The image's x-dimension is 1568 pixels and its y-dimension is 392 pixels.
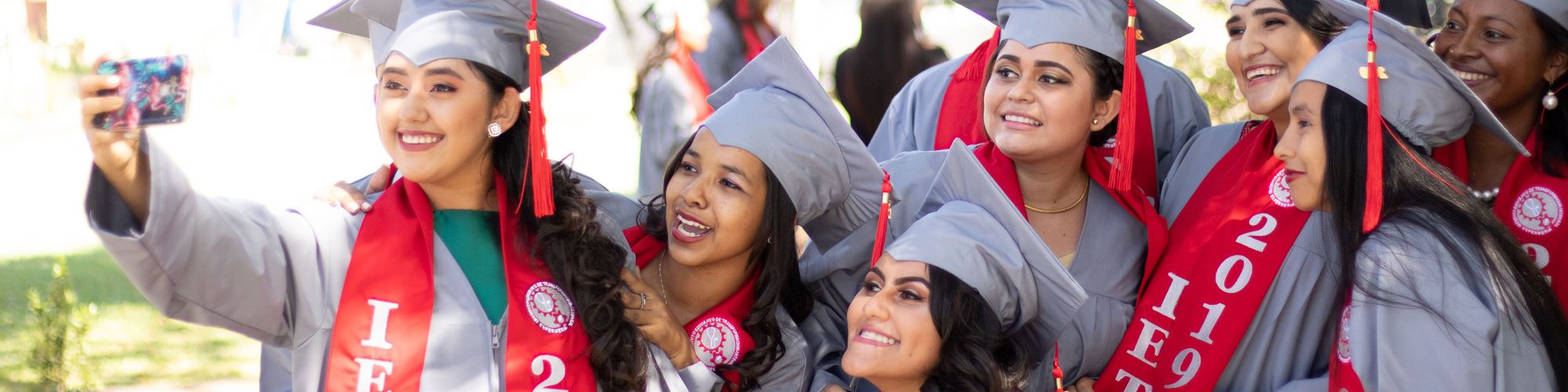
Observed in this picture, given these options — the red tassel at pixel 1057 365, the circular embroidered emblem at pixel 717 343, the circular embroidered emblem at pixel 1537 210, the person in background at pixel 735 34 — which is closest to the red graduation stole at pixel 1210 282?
the red tassel at pixel 1057 365

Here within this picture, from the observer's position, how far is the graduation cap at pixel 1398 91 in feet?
9.61

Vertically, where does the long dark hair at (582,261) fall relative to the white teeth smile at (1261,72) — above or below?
below

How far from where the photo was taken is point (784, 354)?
326 centimetres

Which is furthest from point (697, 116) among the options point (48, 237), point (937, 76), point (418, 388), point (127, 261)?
point (48, 237)

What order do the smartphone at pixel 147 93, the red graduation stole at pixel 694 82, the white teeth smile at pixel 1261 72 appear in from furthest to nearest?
the red graduation stole at pixel 694 82, the white teeth smile at pixel 1261 72, the smartphone at pixel 147 93

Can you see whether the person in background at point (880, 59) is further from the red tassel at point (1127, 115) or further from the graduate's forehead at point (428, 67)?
the graduate's forehead at point (428, 67)

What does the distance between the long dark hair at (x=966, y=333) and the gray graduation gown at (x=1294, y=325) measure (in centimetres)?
64

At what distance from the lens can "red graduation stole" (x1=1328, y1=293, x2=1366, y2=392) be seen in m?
2.94

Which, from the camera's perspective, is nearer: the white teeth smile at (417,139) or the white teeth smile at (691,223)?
the white teeth smile at (417,139)

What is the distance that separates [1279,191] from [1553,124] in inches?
31.3

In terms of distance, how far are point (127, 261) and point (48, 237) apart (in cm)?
819

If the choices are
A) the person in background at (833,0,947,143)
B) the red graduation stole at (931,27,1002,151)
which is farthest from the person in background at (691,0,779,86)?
the red graduation stole at (931,27,1002,151)

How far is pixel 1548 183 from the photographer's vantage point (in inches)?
134

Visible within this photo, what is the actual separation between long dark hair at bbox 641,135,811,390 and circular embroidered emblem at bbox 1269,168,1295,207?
3.88 feet
